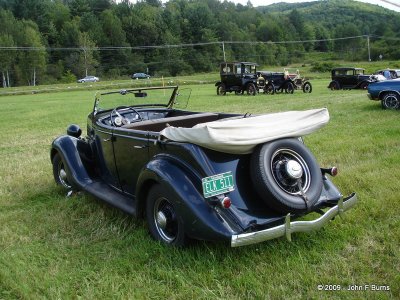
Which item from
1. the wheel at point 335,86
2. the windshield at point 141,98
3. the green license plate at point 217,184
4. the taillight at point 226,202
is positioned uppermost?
the windshield at point 141,98

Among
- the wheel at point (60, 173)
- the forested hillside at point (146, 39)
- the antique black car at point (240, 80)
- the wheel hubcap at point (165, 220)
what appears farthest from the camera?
the forested hillside at point (146, 39)

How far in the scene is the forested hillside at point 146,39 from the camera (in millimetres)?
79750

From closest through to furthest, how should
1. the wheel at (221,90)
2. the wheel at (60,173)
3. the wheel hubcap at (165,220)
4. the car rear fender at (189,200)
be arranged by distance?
the car rear fender at (189,200), the wheel hubcap at (165,220), the wheel at (60,173), the wheel at (221,90)

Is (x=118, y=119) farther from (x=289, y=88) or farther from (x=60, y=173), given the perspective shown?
(x=289, y=88)

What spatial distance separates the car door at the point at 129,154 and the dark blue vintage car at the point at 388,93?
9.30 m

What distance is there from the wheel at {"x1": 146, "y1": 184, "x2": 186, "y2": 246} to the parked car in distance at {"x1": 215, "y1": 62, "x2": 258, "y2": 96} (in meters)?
21.3

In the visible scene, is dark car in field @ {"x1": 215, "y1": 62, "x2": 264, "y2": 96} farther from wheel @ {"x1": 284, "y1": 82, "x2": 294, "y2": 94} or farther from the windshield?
the windshield

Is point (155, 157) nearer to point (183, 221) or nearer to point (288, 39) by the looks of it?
point (183, 221)

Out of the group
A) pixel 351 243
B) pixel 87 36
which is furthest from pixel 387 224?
pixel 87 36

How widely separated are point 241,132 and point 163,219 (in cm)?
98

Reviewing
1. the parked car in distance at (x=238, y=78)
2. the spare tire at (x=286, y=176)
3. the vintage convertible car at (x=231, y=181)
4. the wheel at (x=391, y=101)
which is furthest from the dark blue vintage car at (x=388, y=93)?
the parked car in distance at (x=238, y=78)

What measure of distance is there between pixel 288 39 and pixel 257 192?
115331 mm

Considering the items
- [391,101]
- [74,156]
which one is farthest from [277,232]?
[391,101]

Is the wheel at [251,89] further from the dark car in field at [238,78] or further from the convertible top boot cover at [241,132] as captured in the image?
the convertible top boot cover at [241,132]
